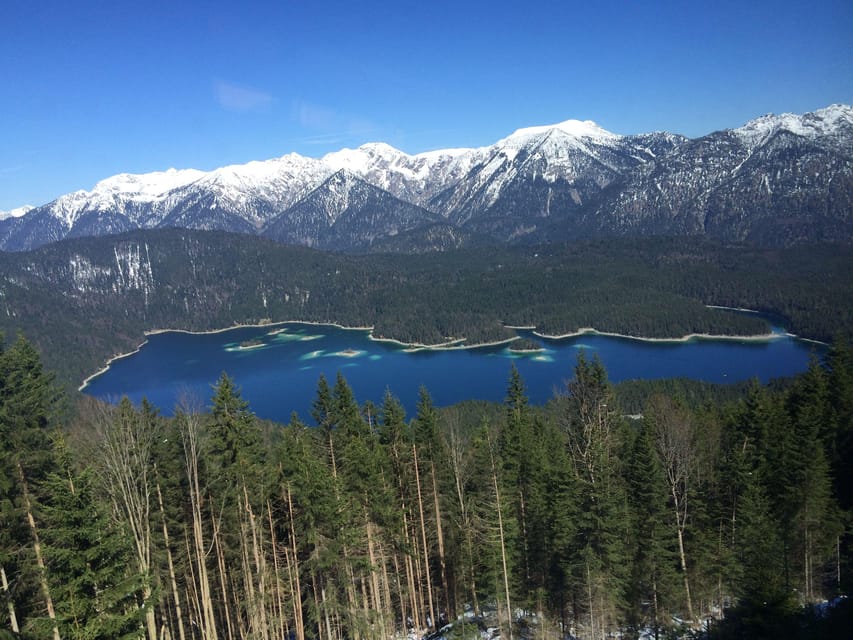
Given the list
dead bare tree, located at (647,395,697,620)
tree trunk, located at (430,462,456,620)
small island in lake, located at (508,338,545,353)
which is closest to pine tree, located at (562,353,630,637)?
dead bare tree, located at (647,395,697,620)

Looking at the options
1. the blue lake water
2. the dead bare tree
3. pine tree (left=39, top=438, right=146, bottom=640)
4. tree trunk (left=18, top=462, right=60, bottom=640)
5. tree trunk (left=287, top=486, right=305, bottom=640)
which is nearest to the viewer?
pine tree (left=39, top=438, right=146, bottom=640)

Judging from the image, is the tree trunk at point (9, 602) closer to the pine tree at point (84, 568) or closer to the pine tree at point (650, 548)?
the pine tree at point (84, 568)

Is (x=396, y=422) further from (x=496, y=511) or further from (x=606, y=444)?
(x=606, y=444)

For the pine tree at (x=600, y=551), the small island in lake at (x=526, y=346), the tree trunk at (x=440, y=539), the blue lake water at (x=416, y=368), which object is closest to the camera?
the pine tree at (x=600, y=551)

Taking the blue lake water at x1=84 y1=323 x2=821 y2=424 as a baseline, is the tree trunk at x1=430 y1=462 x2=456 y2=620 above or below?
above

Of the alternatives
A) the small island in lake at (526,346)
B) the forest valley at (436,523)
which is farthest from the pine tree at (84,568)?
the small island in lake at (526,346)

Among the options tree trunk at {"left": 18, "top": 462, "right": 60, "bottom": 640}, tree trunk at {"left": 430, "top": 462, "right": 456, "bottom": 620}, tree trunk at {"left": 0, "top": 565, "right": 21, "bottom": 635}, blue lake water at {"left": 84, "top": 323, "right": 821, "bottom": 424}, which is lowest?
blue lake water at {"left": 84, "top": 323, "right": 821, "bottom": 424}

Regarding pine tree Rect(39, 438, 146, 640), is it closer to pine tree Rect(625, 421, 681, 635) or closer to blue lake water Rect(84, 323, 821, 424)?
pine tree Rect(625, 421, 681, 635)
